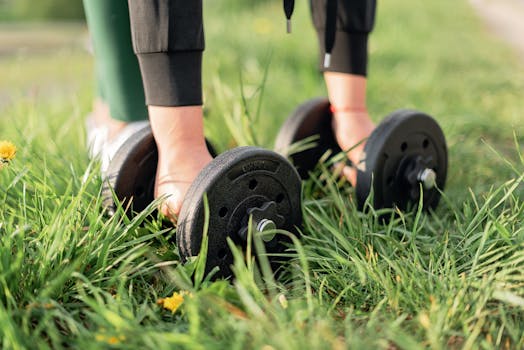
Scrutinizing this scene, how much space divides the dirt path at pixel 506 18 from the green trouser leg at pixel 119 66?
3.46 m

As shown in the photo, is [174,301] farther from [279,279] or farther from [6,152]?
[6,152]

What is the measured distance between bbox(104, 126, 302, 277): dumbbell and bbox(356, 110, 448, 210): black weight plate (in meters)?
0.21

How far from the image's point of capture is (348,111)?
4.76 ft

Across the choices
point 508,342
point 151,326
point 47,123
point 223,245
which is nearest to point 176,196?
point 223,245

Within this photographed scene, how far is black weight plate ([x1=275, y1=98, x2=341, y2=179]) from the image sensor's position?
150cm

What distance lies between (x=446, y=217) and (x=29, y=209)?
0.97 meters

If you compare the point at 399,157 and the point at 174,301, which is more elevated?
the point at 399,157

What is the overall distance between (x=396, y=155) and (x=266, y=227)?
0.43 metres

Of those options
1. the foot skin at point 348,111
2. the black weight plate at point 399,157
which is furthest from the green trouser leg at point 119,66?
the black weight plate at point 399,157

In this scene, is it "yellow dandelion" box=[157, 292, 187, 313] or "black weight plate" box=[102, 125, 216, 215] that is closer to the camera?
"yellow dandelion" box=[157, 292, 187, 313]

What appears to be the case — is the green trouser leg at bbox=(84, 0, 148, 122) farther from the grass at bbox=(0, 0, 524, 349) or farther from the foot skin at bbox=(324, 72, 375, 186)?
the foot skin at bbox=(324, 72, 375, 186)

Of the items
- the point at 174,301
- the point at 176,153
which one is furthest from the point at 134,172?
the point at 174,301

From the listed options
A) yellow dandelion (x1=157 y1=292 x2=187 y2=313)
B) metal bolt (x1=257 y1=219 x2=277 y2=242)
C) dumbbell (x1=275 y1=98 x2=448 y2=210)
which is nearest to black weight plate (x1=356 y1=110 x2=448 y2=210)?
dumbbell (x1=275 y1=98 x2=448 y2=210)

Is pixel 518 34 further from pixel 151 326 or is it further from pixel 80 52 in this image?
pixel 151 326
